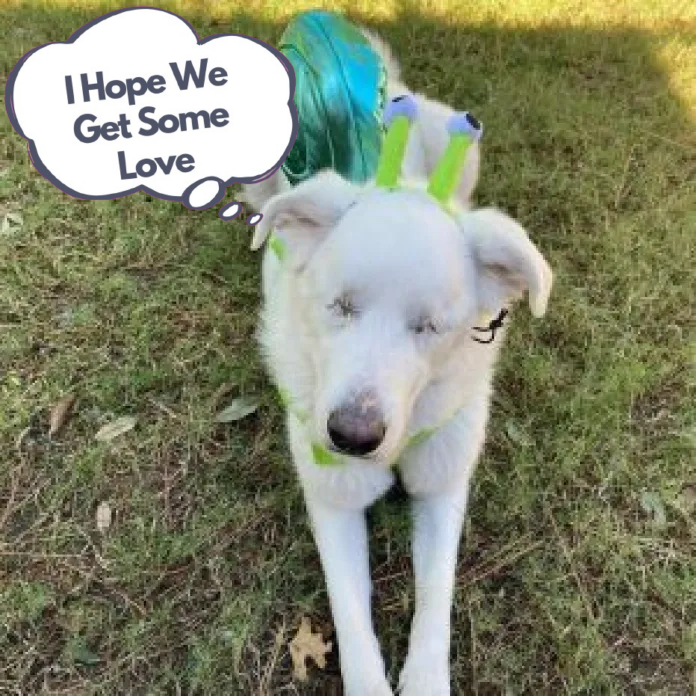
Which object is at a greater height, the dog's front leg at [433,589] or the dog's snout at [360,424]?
the dog's snout at [360,424]

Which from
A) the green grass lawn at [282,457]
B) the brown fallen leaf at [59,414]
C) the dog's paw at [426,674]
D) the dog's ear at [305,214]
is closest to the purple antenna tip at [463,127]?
the dog's ear at [305,214]

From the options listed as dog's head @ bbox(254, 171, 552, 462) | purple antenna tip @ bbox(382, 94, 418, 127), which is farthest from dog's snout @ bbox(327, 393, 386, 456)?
purple antenna tip @ bbox(382, 94, 418, 127)

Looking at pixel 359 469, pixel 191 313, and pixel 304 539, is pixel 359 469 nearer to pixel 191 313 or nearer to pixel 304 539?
pixel 304 539

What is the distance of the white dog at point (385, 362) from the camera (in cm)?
193

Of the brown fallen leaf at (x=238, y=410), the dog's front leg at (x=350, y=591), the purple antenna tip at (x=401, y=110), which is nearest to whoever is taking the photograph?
the purple antenna tip at (x=401, y=110)

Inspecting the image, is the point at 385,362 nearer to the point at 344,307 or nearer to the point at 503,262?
the point at 344,307

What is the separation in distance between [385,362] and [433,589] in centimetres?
74

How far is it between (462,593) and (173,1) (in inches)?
129

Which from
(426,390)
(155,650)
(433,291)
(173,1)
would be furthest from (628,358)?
(173,1)

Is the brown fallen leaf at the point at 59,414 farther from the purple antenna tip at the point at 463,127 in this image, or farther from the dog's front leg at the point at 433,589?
the purple antenna tip at the point at 463,127

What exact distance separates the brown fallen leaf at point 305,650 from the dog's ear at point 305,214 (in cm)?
97

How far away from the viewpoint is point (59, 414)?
2887 mm

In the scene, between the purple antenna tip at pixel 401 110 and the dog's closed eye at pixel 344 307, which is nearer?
the dog's closed eye at pixel 344 307

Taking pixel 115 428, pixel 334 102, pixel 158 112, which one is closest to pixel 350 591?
pixel 115 428
